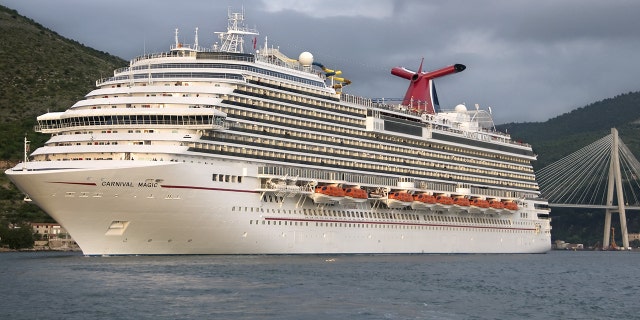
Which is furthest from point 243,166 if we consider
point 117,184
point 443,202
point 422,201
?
point 443,202

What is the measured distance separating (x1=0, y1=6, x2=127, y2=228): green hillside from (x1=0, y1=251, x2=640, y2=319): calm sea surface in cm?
4878

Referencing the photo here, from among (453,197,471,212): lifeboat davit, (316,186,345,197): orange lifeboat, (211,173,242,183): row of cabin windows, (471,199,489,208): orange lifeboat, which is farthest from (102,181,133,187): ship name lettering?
(471,199,489,208): orange lifeboat

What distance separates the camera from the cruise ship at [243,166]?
64.0 m

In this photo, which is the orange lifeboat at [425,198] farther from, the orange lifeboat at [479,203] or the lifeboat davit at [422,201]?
the orange lifeboat at [479,203]

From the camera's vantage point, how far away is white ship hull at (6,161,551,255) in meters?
62.8

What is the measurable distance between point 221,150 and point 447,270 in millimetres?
16376

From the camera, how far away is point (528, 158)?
348 ft

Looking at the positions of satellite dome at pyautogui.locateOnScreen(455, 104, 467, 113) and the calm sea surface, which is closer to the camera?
the calm sea surface

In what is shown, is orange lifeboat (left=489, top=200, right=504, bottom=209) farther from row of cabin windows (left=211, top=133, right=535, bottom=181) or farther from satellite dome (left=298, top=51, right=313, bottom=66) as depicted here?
satellite dome (left=298, top=51, right=313, bottom=66)

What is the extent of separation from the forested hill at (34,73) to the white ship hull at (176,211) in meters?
54.8

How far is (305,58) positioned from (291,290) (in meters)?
36.7

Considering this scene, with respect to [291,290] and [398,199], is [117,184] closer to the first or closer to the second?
[291,290]

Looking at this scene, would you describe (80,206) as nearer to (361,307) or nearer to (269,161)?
(269,161)

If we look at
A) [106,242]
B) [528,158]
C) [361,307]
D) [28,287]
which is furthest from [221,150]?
[528,158]
